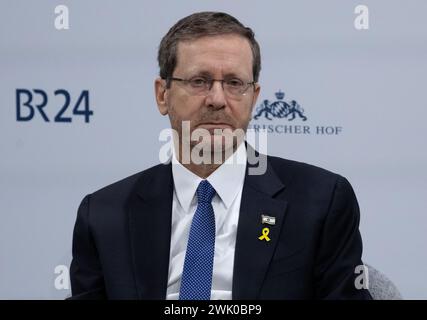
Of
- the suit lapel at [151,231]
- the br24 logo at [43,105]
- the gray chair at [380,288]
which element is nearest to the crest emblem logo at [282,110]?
the br24 logo at [43,105]

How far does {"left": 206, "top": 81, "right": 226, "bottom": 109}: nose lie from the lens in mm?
1788

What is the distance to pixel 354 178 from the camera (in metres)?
2.58

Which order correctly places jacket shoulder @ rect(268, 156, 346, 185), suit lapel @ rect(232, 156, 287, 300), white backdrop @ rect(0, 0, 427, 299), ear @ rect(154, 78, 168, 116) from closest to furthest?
suit lapel @ rect(232, 156, 287, 300) → jacket shoulder @ rect(268, 156, 346, 185) → ear @ rect(154, 78, 168, 116) → white backdrop @ rect(0, 0, 427, 299)

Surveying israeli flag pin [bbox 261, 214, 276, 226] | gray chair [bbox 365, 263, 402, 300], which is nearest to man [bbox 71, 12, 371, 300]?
israeli flag pin [bbox 261, 214, 276, 226]

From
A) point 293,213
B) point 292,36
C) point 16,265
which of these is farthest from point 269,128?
point 16,265

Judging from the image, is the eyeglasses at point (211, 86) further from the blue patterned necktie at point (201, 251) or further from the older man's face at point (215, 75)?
the blue patterned necktie at point (201, 251)

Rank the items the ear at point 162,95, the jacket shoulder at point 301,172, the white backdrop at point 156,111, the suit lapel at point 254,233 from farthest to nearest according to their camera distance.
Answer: the white backdrop at point 156,111, the ear at point 162,95, the jacket shoulder at point 301,172, the suit lapel at point 254,233

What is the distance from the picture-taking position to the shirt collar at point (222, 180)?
185cm

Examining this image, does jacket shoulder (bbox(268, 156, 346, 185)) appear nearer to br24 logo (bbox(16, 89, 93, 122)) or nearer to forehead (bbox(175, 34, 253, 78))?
forehead (bbox(175, 34, 253, 78))

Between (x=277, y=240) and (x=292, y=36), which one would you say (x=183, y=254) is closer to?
(x=277, y=240)

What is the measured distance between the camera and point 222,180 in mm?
1856

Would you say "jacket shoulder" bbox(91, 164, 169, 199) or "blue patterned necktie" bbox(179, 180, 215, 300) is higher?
"jacket shoulder" bbox(91, 164, 169, 199)

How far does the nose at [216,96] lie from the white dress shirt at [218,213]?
0.15m

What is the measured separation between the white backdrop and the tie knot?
775 millimetres
